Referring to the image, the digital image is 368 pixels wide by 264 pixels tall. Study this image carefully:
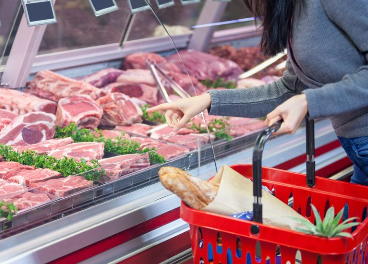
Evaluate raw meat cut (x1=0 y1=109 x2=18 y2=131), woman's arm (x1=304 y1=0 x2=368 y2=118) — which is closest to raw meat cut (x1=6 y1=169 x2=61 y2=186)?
raw meat cut (x1=0 y1=109 x2=18 y2=131)

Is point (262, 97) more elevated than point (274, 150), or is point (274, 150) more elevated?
point (262, 97)

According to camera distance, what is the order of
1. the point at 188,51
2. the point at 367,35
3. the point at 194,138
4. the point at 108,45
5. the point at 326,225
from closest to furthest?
the point at 326,225, the point at 367,35, the point at 194,138, the point at 108,45, the point at 188,51

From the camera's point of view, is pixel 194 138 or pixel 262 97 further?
pixel 194 138

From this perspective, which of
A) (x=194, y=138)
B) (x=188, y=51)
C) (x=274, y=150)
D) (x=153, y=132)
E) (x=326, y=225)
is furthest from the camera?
(x=188, y=51)

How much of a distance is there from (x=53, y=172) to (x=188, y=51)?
2.15m

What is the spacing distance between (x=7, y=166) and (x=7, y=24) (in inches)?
32.2

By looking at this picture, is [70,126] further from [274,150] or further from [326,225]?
[326,225]

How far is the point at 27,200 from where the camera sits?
203 centimetres

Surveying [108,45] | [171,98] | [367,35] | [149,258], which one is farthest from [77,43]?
[367,35]

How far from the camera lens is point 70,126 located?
2807 millimetres

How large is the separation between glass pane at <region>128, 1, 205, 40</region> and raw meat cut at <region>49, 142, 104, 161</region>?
131 centimetres

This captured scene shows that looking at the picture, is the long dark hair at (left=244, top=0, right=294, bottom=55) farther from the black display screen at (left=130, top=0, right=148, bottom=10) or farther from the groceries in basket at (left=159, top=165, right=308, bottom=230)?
the black display screen at (left=130, top=0, right=148, bottom=10)

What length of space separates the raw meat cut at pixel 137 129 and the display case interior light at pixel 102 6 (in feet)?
2.10

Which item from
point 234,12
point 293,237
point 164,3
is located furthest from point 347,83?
point 234,12
